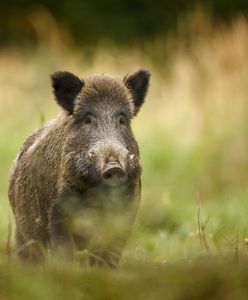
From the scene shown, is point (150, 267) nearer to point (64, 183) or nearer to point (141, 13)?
point (64, 183)

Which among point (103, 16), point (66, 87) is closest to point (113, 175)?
point (66, 87)

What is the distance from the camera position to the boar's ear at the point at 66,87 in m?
7.06

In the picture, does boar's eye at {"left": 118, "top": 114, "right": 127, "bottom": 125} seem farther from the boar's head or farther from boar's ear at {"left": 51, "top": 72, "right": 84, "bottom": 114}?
boar's ear at {"left": 51, "top": 72, "right": 84, "bottom": 114}

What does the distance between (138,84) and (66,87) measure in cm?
58

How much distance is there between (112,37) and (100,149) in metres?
25.9

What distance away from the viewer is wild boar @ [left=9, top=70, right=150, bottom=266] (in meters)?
6.42

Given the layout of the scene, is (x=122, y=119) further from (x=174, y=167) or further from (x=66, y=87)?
(x=174, y=167)

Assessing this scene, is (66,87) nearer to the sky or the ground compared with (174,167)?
nearer to the ground

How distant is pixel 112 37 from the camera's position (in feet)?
106

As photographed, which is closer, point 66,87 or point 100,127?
point 100,127

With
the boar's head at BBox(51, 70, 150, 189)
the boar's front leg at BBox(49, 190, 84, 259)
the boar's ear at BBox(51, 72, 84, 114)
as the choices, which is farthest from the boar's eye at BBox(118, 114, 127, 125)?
the boar's front leg at BBox(49, 190, 84, 259)

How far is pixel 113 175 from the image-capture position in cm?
623

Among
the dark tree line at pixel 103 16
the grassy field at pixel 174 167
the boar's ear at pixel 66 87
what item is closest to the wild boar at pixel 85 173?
the boar's ear at pixel 66 87

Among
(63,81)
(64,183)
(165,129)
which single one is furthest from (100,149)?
(165,129)
